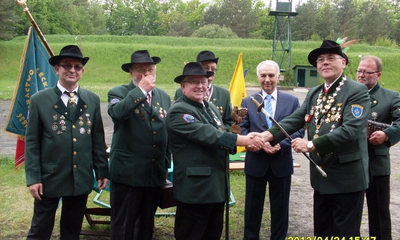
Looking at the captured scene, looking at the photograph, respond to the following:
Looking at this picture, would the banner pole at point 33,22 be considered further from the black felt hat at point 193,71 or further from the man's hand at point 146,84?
the black felt hat at point 193,71

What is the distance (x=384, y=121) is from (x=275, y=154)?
1.21m

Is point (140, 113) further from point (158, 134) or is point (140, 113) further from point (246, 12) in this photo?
point (246, 12)

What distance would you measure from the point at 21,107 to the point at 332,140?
141 inches

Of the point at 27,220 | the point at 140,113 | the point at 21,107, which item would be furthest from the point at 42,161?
the point at 27,220

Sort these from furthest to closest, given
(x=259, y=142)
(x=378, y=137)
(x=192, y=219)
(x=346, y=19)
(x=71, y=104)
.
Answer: (x=346, y=19) < (x=378, y=137) < (x=259, y=142) < (x=71, y=104) < (x=192, y=219)

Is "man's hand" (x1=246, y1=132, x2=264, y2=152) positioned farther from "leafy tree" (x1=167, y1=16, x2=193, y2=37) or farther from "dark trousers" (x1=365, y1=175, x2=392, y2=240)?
"leafy tree" (x1=167, y1=16, x2=193, y2=37)

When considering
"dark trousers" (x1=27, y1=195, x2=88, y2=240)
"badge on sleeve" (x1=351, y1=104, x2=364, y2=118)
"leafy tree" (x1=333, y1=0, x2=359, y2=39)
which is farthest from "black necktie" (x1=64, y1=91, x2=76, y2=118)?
"leafy tree" (x1=333, y1=0, x2=359, y2=39)

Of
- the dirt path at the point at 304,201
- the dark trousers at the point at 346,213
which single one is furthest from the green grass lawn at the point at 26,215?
the dark trousers at the point at 346,213

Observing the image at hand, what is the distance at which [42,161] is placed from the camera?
3418 mm

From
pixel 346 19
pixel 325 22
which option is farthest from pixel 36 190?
pixel 325 22

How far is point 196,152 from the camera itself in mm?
3354

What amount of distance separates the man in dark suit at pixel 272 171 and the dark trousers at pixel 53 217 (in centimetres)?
185

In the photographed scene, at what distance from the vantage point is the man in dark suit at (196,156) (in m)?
3.31

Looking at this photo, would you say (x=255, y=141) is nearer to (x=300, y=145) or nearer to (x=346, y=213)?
(x=300, y=145)
